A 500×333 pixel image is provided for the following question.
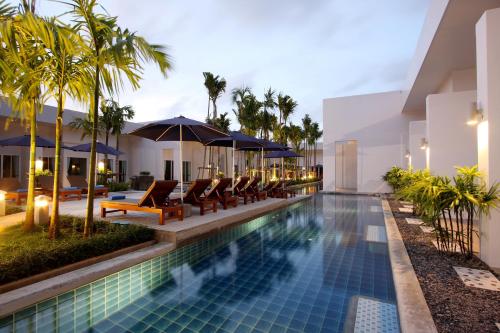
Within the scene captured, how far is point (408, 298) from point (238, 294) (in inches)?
76.6

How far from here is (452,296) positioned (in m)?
2.99

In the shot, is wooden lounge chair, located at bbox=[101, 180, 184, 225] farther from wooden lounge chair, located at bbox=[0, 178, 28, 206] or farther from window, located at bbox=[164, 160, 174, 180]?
window, located at bbox=[164, 160, 174, 180]

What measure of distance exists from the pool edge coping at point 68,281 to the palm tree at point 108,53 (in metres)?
0.93

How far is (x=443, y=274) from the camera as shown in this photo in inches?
143

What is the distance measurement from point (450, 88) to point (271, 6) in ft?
30.3

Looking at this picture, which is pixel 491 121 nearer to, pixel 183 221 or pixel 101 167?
pixel 183 221

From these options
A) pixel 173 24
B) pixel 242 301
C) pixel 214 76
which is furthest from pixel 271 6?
pixel 242 301

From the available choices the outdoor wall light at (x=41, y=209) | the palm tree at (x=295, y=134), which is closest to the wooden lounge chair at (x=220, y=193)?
the outdoor wall light at (x=41, y=209)

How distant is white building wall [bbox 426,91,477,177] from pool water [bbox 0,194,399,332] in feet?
12.8

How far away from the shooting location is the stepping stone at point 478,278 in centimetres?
328

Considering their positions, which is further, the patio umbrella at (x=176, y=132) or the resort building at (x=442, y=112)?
the patio umbrella at (x=176, y=132)

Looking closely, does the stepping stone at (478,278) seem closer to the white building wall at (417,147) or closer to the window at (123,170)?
the white building wall at (417,147)

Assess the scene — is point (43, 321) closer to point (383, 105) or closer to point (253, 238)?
point (253, 238)

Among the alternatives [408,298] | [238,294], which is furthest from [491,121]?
[238,294]
